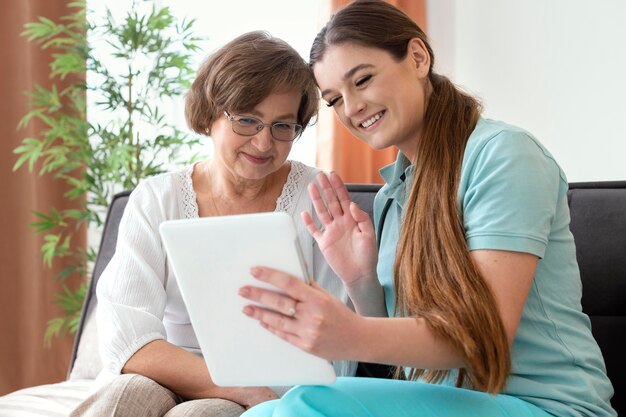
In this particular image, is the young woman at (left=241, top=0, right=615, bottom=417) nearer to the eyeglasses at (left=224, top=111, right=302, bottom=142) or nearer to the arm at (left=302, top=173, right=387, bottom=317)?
the arm at (left=302, top=173, right=387, bottom=317)

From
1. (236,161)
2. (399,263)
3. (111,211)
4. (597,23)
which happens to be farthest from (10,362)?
(597,23)

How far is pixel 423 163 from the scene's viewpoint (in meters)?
1.44

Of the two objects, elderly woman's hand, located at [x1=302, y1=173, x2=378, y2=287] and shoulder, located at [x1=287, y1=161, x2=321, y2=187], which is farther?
shoulder, located at [x1=287, y1=161, x2=321, y2=187]

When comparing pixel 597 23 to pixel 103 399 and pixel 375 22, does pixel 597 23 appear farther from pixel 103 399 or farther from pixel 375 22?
pixel 103 399

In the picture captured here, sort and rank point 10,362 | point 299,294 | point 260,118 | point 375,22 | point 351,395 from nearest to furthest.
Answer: point 299,294
point 351,395
point 375,22
point 260,118
point 10,362

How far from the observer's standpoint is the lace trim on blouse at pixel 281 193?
1935 mm

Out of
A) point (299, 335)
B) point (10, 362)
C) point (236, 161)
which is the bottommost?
point (10, 362)

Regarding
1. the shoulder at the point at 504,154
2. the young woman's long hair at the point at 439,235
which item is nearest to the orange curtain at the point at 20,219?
the young woman's long hair at the point at 439,235

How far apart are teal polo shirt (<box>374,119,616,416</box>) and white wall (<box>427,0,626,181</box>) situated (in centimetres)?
205

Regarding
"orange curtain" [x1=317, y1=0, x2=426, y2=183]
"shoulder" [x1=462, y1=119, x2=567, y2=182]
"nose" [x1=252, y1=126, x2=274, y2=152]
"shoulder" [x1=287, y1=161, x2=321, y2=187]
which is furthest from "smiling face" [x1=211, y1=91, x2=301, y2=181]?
"orange curtain" [x1=317, y1=0, x2=426, y2=183]

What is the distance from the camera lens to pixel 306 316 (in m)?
1.11

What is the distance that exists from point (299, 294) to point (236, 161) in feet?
2.66

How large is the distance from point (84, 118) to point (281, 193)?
1617 mm

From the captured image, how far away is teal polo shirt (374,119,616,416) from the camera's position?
1.24 m
